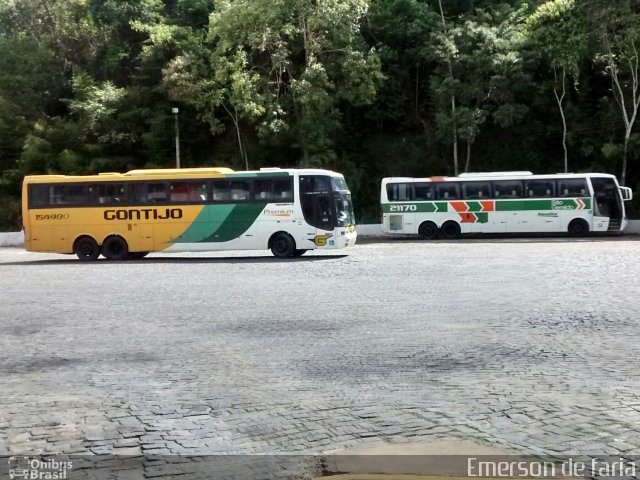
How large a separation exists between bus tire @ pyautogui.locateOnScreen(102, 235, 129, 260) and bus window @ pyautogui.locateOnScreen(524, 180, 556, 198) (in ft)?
59.4

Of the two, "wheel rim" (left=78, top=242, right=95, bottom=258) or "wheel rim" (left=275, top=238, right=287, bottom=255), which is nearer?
"wheel rim" (left=275, top=238, right=287, bottom=255)

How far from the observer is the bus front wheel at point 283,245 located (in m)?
23.8

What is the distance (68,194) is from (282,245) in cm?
812

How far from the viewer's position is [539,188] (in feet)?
105

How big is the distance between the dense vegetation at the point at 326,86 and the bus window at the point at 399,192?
17.6ft

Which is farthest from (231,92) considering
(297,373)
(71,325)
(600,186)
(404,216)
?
(297,373)

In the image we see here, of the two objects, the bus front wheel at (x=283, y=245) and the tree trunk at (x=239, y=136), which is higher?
the tree trunk at (x=239, y=136)

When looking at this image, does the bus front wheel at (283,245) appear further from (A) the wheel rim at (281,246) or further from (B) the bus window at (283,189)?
(B) the bus window at (283,189)

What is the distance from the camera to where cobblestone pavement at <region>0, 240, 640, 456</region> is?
5.38 meters

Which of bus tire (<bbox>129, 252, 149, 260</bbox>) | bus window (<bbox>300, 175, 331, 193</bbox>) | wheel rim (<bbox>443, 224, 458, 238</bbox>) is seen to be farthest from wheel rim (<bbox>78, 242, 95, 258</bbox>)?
wheel rim (<bbox>443, 224, 458, 238</bbox>)

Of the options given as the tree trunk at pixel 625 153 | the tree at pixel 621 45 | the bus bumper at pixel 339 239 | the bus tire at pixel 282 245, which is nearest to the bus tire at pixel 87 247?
the bus tire at pixel 282 245

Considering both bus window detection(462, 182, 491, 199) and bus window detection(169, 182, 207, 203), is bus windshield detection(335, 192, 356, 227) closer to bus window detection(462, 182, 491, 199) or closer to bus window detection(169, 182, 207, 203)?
bus window detection(169, 182, 207, 203)

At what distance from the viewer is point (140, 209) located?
983 inches

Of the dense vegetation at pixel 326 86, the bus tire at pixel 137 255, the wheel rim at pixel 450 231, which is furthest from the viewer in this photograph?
the dense vegetation at pixel 326 86
